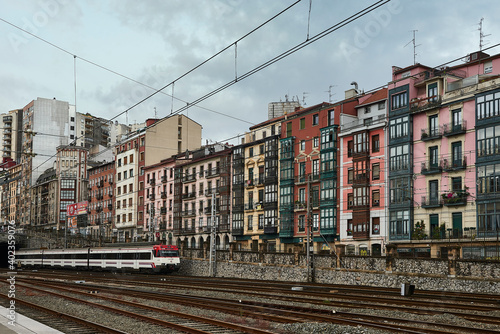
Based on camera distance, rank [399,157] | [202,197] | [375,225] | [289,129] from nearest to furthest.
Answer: [399,157] → [375,225] → [289,129] → [202,197]

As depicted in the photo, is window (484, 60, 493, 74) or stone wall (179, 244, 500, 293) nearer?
stone wall (179, 244, 500, 293)

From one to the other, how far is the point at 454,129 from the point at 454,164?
10.8 feet

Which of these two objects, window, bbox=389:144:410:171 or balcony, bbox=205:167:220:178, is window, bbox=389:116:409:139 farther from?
balcony, bbox=205:167:220:178

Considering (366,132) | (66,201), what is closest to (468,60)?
(366,132)

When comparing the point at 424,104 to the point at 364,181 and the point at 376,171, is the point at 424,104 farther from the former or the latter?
the point at 364,181

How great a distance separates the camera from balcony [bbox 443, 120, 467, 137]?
184 ft

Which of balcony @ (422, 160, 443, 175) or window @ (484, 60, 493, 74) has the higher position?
window @ (484, 60, 493, 74)

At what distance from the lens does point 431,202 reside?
58.7m

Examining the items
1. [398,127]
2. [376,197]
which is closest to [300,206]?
[376,197]

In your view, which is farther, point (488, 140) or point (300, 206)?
point (300, 206)

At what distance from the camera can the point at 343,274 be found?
45.8 metres

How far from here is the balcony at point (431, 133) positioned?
5853 cm

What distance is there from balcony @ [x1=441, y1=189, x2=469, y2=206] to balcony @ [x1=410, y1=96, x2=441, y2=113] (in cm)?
866

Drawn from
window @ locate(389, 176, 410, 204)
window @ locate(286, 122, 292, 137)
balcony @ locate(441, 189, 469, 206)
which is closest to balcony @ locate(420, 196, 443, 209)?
balcony @ locate(441, 189, 469, 206)
